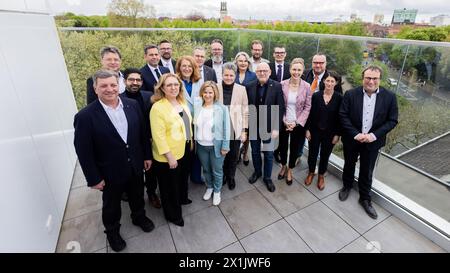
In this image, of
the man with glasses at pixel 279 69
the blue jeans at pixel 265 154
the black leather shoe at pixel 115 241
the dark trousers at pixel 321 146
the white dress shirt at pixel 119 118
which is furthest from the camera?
the man with glasses at pixel 279 69

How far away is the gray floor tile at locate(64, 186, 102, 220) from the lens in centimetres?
283

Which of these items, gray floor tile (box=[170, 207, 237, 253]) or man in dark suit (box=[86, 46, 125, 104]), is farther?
man in dark suit (box=[86, 46, 125, 104])

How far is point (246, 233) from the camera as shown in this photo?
97.7 inches

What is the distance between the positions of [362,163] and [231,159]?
1.66m

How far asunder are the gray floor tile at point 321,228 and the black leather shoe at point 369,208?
0.38 metres

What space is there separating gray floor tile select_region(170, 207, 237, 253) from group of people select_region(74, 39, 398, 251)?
153mm

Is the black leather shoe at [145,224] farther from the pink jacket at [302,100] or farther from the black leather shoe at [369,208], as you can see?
the black leather shoe at [369,208]

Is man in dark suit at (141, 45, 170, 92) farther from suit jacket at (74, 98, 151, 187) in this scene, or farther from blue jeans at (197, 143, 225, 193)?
blue jeans at (197, 143, 225, 193)

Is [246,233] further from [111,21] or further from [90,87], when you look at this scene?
[111,21]

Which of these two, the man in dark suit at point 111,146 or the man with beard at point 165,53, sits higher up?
the man with beard at point 165,53

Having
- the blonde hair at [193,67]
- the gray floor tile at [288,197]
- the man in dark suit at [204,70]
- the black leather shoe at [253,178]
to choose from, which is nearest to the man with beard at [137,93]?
the blonde hair at [193,67]

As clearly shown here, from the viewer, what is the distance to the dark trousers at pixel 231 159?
2963 millimetres

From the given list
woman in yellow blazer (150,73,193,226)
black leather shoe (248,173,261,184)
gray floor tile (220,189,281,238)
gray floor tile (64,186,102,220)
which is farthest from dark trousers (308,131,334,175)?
gray floor tile (64,186,102,220)

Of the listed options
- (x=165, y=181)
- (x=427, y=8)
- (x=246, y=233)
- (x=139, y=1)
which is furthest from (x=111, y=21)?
(x=427, y=8)
